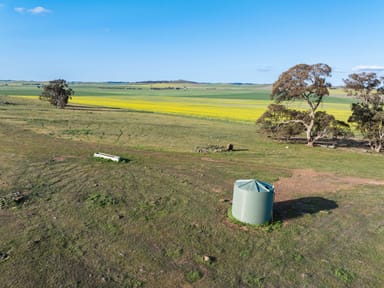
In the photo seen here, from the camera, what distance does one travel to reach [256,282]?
6.41 metres

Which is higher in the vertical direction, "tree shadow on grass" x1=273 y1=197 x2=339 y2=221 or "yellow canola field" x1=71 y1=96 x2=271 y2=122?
"yellow canola field" x1=71 y1=96 x2=271 y2=122

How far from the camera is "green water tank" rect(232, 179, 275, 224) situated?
28.3ft

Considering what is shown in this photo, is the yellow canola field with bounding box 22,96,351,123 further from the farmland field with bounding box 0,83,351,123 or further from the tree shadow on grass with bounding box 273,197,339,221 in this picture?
the tree shadow on grass with bounding box 273,197,339,221

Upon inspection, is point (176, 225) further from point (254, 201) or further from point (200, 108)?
point (200, 108)

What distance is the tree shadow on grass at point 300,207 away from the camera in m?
9.93

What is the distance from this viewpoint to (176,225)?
879 centimetres

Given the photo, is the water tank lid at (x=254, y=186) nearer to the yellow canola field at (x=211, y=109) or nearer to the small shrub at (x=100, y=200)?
the small shrub at (x=100, y=200)

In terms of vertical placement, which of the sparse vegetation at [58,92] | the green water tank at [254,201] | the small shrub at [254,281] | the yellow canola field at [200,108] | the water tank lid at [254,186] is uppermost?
the sparse vegetation at [58,92]

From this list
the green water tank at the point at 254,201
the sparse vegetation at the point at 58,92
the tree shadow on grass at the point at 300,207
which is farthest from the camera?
the sparse vegetation at the point at 58,92

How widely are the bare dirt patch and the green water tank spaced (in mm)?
2762

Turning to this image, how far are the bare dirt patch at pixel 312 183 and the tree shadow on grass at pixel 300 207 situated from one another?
1.76 feet

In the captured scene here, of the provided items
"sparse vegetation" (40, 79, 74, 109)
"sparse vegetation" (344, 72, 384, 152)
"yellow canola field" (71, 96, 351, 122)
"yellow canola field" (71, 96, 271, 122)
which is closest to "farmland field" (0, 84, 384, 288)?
"sparse vegetation" (344, 72, 384, 152)

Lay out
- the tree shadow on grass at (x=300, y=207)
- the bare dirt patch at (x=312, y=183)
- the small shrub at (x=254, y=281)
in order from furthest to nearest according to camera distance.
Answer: the bare dirt patch at (x=312, y=183) → the tree shadow on grass at (x=300, y=207) → the small shrub at (x=254, y=281)

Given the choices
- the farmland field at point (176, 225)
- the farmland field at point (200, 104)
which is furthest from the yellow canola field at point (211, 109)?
the farmland field at point (176, 225)
